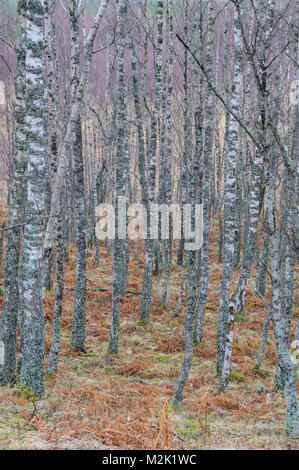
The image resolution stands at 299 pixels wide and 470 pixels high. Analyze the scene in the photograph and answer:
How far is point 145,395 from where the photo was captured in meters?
7.01

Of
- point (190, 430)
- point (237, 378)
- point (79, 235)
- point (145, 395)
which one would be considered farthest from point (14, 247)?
point (237, 378)

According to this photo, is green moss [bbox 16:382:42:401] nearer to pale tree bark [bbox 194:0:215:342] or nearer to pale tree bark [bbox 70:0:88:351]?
pale tree bark [bbox 70:0:88:351]

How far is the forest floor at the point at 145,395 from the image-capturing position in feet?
13.5

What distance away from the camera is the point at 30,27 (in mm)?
5059

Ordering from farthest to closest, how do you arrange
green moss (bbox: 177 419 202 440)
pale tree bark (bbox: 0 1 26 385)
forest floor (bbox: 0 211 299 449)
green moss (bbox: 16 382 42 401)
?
pale tree bark (bbox: 0 1 26 385) < green moss (bbox: 16 382 42 401) < green moss (bbox: 177 419 202 440) < forest floor (bbox: 0 211 299 449)

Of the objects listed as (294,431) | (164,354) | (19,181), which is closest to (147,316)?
(164,354)

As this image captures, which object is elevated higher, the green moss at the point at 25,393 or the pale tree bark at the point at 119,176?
the pale tree bark at the point at 119,176

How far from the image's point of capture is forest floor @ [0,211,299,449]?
13.5 ft

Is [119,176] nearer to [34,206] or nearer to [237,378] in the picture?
[34,206]

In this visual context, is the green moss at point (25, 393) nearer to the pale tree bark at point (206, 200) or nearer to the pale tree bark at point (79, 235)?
the pale tree bark at point (79, 235)

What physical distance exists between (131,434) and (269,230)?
2439 mm

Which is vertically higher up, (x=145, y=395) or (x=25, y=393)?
(x=25, y=393)

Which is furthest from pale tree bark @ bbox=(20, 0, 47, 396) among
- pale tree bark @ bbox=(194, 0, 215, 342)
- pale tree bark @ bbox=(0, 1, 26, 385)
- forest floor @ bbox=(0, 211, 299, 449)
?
pale tree bark @ bbox=(194, 0, 215, 342)

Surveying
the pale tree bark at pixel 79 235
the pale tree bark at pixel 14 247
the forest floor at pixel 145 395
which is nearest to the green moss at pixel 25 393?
the forest floor at pixel 145 395
